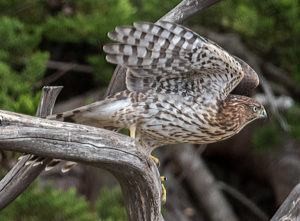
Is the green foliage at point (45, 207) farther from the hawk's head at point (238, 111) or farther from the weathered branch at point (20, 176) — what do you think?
the hawk's head at point (238, 111)

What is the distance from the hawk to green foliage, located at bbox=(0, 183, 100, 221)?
2.03 feet

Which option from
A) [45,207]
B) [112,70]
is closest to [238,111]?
[45,207]

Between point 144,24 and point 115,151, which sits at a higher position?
point 144,24

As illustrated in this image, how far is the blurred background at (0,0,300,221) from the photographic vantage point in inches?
141

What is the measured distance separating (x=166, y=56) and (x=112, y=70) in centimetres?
175

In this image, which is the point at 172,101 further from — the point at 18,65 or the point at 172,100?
the point at 18,65

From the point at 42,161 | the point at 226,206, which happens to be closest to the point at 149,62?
the point at 42,161

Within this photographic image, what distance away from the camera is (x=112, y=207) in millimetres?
3793

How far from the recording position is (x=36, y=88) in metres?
4.13

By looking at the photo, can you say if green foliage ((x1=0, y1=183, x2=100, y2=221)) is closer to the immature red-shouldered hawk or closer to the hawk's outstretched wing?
the immature red-shouldered hawk

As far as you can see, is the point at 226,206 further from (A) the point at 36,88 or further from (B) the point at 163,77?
(B) the point at 163,77

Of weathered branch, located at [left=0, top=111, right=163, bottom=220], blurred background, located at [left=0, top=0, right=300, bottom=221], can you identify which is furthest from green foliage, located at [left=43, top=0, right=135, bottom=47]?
weathered branch, located at [left=0, top=111, right=163, bottom=220]

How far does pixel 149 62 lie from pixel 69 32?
1.69 m

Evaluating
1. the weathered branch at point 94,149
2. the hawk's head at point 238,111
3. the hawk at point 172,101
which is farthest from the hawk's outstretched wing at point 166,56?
the weathered branch at point 94,149
